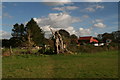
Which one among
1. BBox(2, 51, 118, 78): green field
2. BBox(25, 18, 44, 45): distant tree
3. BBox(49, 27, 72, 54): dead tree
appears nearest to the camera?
BBox(2, 51, 118, 78): green field

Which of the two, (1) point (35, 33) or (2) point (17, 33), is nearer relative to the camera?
(1) point (35, 33)

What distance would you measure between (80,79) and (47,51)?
17910 millimetres

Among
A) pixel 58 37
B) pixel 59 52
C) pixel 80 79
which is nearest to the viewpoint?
pixel 80 79

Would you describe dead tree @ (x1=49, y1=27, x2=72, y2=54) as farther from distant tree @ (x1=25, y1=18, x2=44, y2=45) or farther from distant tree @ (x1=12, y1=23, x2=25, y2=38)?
distant tree @ (x1=12, y1=23, x2=25, y2=38)

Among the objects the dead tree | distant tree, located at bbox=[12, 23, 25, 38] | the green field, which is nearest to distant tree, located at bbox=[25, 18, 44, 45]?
distant tree, located at bbox=[12, 23, 25, 38]

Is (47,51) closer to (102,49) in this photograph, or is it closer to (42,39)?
(102,49)

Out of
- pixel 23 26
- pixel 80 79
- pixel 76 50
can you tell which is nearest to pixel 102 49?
pixel 76 50

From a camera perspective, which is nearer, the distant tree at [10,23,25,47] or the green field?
the green field

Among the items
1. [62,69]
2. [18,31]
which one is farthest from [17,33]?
[62,69]

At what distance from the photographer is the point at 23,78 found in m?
7.75

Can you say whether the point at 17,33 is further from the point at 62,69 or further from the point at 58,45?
the point at 62,69

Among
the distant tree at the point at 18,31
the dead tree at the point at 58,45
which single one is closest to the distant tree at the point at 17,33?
the distant tree at the point at 18,31

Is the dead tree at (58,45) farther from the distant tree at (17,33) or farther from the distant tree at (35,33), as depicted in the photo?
the distant tree at (17,33)

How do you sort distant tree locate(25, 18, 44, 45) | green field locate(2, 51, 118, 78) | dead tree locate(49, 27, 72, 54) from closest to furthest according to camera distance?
green field locate(2, 51, 118, 78)
dead tree locate(49, 27, 72, 54)
distant tree locate(25, 18, 44, 45)
